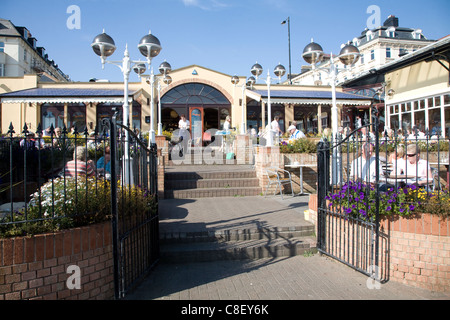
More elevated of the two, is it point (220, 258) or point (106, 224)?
point (106, 224)

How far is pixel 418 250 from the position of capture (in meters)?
3.62

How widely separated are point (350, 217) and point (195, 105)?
1749 cm

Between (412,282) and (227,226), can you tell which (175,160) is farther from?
(412,282)

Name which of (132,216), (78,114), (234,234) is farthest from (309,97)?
(132,216)

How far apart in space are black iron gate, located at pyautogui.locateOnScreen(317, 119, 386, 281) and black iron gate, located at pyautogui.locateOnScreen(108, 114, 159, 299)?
246 cm

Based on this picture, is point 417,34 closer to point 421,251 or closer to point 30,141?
point 421,251

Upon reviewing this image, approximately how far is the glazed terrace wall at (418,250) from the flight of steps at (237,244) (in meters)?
1.27

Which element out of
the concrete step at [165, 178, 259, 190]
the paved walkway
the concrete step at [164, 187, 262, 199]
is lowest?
the paved walkway

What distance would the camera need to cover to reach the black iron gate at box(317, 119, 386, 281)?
3.82 meters

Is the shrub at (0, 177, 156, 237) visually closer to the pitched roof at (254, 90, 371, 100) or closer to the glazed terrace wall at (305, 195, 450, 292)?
the glazed terrace wall at (305, 195, 450, 292)

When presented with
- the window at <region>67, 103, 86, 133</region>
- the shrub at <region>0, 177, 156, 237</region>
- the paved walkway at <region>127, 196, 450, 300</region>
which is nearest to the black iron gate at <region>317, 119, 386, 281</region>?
the paved walkway at <region>127, 196, 450, 300</region>
